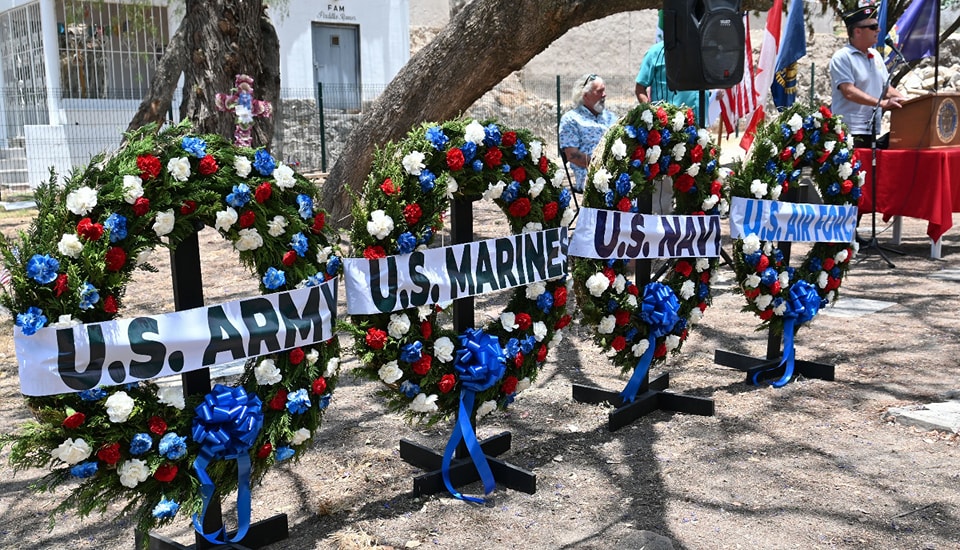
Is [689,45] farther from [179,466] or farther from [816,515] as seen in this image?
[179,466]

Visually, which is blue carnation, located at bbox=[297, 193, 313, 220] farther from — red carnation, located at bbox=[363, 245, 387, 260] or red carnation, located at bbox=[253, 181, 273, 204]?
red carnation, located at bbox=[363, 245, 387, 260]

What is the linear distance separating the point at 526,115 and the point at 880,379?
58.0 ft

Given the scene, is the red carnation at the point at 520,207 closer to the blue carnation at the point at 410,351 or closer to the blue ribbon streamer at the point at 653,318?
the blue carnation at the point at 410,351

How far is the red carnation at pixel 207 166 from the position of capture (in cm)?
316

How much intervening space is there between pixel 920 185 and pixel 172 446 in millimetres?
7829

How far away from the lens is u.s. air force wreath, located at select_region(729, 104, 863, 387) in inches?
210

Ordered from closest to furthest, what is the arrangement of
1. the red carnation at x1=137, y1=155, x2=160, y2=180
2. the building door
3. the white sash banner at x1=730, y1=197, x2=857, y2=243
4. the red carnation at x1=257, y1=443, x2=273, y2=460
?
the red carnation at x1=137, y1=155, x2=160, y2=180 → the red carnation at x1=257, y1=443, x2=273, y2=460 → the white sash banner at x1=730, y1=197, x2=857, y2=243 → the building door

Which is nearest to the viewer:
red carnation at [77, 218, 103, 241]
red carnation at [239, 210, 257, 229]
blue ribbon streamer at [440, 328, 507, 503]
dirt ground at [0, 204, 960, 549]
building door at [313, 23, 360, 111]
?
red carnation at [77, 218, 103, 241]

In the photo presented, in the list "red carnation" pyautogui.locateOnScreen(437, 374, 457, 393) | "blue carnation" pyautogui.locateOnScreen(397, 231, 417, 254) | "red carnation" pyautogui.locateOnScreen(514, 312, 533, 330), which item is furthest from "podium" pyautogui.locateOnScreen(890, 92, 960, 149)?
"blue carnation" pyautogui.locateOnScreen(397, 231, 417, 254)

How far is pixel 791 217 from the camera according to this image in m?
5.43

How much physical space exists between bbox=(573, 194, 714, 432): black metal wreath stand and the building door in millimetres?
16266

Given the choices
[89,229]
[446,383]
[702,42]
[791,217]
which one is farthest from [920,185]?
[89,229]

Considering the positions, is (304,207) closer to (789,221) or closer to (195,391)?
(195,391)

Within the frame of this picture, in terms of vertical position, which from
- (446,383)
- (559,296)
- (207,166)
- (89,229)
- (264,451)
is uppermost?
(207,166)
